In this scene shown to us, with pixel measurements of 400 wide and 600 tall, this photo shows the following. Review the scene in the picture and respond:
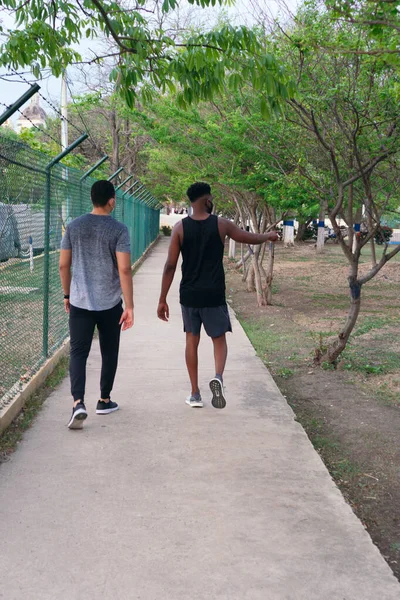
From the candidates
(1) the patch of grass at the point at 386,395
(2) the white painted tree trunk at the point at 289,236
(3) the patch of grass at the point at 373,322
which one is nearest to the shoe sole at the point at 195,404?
(1) the patch of grass at the point at 386,395

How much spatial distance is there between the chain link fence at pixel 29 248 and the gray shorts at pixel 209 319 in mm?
1428

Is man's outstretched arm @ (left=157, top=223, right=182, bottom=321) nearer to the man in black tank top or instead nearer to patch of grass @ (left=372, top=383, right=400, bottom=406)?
the man in black tank top

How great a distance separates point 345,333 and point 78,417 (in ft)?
11.5

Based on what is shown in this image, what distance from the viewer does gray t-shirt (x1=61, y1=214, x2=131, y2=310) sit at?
4.93 metres

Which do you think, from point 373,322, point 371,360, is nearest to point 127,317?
point 371,360

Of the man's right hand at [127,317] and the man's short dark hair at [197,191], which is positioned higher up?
the man's short dark hair at [197,191]

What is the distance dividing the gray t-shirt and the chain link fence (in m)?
0.57

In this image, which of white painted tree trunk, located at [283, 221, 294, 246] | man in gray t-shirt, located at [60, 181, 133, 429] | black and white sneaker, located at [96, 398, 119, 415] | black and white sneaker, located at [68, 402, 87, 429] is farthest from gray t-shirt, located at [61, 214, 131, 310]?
white painted tree trunk, located at [283, 221, 294, 246]

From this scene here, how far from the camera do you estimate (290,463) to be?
14.4 feet

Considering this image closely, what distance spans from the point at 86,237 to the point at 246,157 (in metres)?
7.13

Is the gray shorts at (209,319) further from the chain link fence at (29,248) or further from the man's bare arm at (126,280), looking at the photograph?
the chain link fence at (29,248)

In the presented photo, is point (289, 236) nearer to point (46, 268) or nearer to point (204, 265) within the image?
point (46, 268)

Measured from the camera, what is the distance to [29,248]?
6344 mm

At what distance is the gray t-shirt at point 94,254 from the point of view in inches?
194
